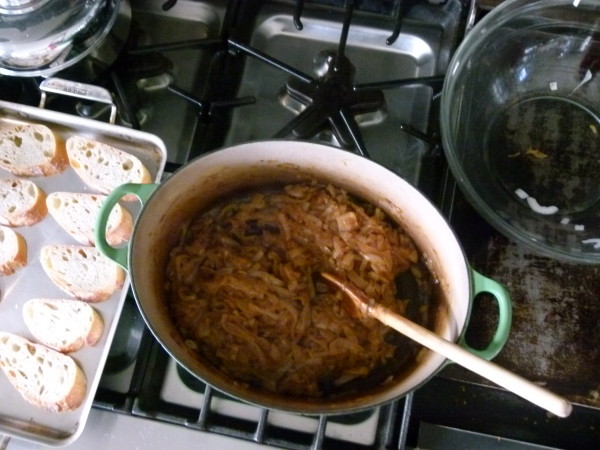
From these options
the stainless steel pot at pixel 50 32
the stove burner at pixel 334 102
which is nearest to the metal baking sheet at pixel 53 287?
the stainless steel pot at pixel 50 32

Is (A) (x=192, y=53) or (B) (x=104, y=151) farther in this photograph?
(A) (x=192, y=53)

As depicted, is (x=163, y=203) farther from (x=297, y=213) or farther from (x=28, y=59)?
(x=28, y=59)

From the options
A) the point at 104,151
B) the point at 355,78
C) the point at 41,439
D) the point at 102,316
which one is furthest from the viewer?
the point at 355,78

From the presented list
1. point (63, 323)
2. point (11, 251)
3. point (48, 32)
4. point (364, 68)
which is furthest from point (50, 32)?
point (364, 68)

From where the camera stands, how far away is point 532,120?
1156 millimetres

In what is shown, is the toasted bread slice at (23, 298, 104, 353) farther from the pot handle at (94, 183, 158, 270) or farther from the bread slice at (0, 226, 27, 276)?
the pot handle at (94, 183, 158, 270)

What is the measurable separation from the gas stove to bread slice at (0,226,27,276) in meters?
0.23

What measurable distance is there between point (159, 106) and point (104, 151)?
0.51ft

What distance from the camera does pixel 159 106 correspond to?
1.17m

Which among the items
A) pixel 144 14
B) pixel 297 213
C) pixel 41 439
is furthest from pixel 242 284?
pixel 144 14

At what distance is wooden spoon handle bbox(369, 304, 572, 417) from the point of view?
68 cm

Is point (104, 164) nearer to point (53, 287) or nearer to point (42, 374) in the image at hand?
point (53, 287)

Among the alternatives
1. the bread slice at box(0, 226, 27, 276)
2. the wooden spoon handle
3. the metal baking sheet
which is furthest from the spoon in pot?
the bread slice at box(0, 226, 27, 276)

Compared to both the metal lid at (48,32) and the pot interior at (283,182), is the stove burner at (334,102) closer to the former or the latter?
the pot interior at (283,182)
